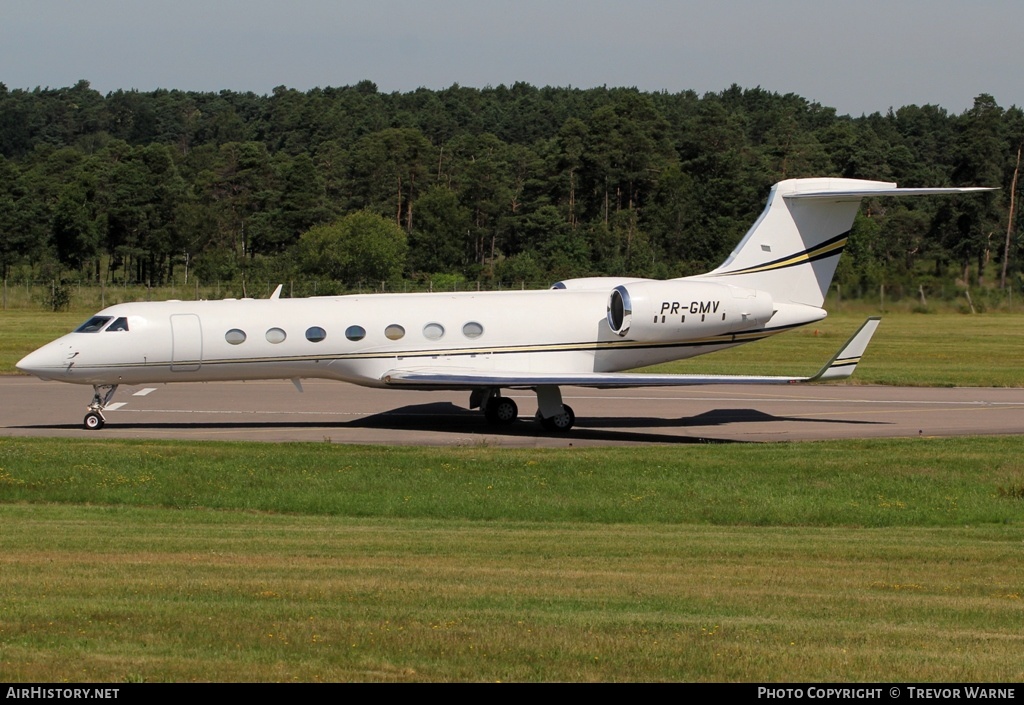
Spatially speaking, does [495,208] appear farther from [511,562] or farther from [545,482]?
[511,562]

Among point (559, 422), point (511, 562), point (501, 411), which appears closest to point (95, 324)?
point (501, 411)

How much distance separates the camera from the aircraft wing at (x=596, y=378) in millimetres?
21406

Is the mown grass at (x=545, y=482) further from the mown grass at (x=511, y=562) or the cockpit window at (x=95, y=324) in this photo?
the cockpit window at (x=95, y=324)

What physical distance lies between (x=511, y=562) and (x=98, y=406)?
13.4 meters

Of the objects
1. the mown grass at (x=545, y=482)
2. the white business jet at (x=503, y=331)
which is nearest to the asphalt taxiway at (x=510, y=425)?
the white business jet at (x=503, y=331)

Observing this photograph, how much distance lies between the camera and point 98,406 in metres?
22.7

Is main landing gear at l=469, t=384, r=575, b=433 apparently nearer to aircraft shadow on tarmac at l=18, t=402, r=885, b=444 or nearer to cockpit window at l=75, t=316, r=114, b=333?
aircraft shadow on tarmac at l=18, t=402, r=885, b=444

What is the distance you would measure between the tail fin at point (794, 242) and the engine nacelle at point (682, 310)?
3.44 ft

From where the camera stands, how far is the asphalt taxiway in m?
22.4

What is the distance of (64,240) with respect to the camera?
88.7 meters

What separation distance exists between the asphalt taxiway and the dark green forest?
96.8 feet

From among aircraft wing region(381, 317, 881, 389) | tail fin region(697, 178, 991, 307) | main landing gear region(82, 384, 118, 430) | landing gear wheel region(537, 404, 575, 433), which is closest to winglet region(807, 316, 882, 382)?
aircraft wing region(381, 317, 881, 389)
